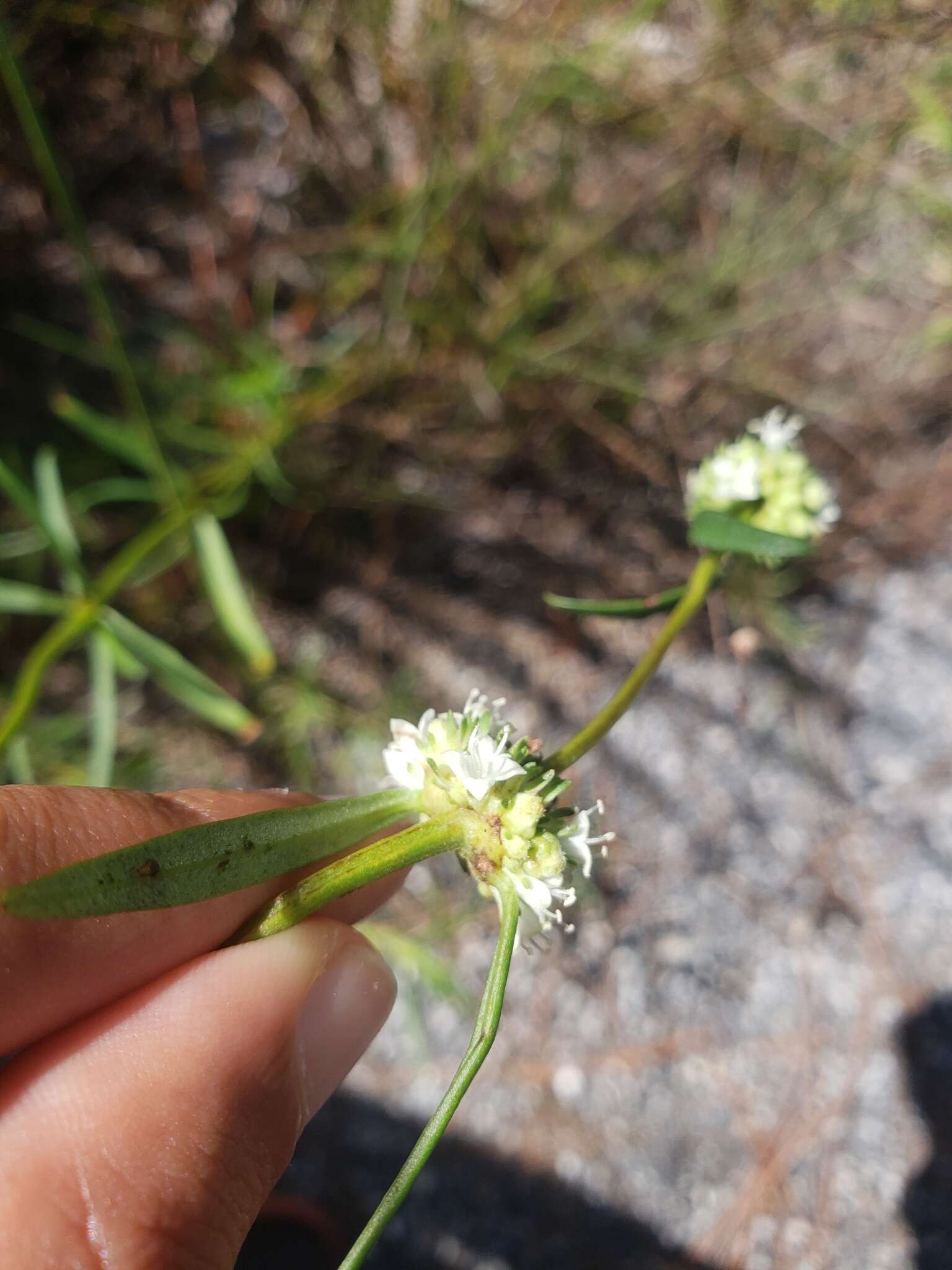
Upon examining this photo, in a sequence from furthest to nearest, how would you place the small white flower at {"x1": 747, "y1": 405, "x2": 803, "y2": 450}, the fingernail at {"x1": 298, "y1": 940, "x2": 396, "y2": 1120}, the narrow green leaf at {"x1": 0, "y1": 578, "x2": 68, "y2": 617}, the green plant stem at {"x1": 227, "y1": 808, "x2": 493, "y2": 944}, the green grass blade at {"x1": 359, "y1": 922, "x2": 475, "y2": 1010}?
the green grass blade at {"x1": 359, "y1": 922, "x2": 475, "y2": 1010} < the narrow green leaf at {"x1": 0, "y1": 578, "x2": 68, "y2": 617} < the small white flower at {"x1": 747, "y1": 405, "x2": 803, "y2": 450} < the fingernail at {"x1": 298, "y1": 940, "x2": 396, "y2": 1120} < the green plant stem at {"x1": 227, "y1": 808, "x2": 493, "y2": 944}

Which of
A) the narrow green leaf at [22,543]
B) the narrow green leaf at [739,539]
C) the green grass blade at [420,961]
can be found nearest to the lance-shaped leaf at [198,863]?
the narrow green leaf at [739,539]

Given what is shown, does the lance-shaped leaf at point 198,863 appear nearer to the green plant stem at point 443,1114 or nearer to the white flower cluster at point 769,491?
the green plant stem at point 443,1114

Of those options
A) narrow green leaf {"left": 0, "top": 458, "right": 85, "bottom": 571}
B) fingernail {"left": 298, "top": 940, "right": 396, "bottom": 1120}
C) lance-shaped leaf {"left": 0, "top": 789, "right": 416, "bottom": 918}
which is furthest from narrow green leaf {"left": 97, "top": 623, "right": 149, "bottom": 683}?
lance-shaped leaf {"left": 0, "top": 789, "right": 416, "bottom": 918}

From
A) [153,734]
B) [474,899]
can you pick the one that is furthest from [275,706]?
[474,899]

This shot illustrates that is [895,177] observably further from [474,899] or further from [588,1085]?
[588,1085]

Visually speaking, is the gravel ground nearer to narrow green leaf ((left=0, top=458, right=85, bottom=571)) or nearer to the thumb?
narrow green leaf ((left=0, top=458, right=85, bottom=571))

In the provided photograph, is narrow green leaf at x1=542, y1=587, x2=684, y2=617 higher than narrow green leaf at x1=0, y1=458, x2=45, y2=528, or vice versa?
narrow green leaf at x1=542, y1=587, x2=684, y2=617

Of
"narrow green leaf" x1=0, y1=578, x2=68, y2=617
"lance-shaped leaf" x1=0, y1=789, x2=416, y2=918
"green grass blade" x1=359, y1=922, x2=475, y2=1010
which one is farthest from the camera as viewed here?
"green grass blade" x1=359, y1=922, x2=475, y2=1010
